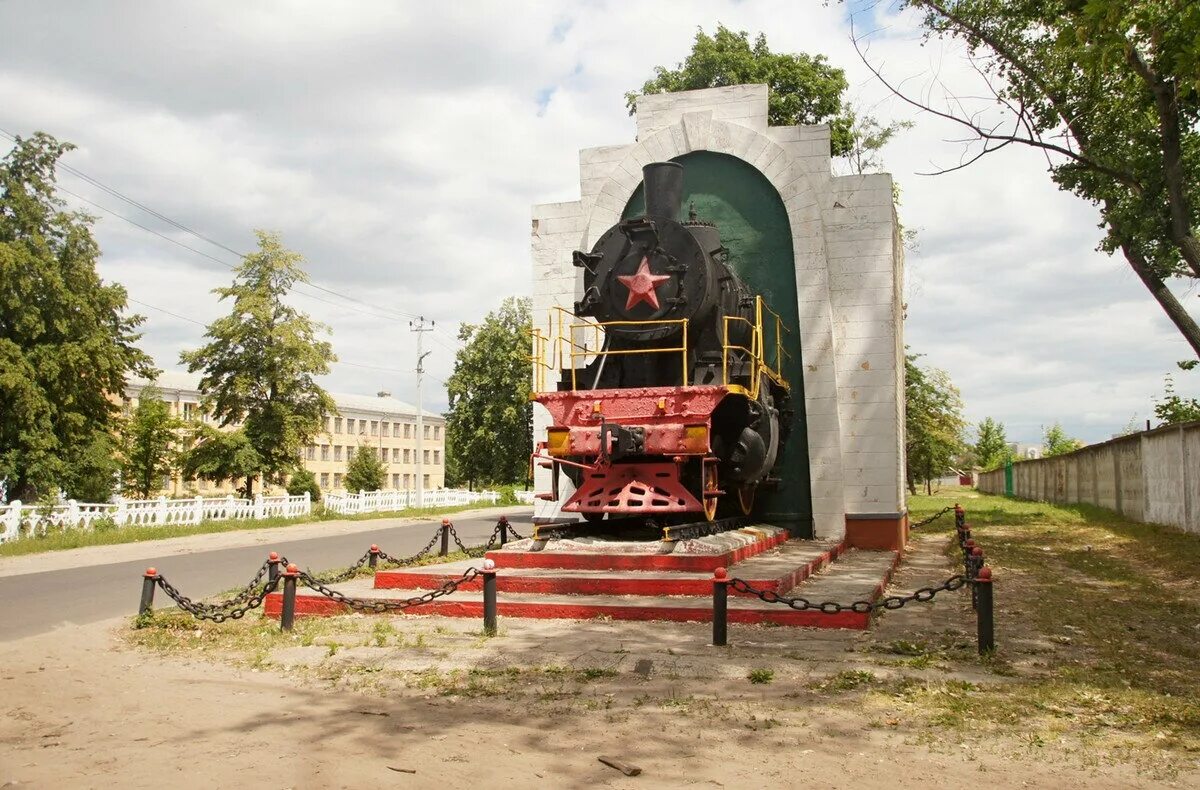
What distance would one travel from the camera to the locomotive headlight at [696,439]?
10.8 m

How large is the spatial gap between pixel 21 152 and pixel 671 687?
31.6 meters

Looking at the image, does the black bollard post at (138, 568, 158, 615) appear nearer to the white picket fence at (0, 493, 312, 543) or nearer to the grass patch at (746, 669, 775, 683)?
the grass patch at (746, 669, 775, 683)

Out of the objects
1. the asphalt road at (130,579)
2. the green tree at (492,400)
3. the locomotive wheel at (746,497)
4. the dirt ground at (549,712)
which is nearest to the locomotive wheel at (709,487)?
the locomotive wheel at (746,497)

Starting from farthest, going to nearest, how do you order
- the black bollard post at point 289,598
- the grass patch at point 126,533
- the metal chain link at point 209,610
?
1. the grass patch at point 126,533
2. the metal chain link at point 209,610
3. the black bollard post at point 289,598

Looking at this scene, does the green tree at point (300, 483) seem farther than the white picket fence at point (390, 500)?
Yes

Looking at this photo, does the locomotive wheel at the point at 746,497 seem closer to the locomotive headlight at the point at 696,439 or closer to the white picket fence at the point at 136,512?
the locomotive headlight at the point at 696,439

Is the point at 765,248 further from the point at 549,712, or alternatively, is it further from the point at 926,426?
the point at 926,426

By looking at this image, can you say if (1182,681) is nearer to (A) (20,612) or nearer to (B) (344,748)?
(B) (344,748)

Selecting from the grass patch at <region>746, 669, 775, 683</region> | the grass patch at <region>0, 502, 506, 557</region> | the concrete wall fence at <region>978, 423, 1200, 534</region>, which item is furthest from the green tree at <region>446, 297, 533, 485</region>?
the grass patch at <region>746, 669, 775, 683</region>

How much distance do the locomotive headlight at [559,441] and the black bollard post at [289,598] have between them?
3.40 meters

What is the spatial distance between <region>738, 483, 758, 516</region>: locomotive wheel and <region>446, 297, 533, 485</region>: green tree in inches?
1552

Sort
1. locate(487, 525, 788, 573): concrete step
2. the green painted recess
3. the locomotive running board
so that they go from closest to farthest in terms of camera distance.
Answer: locate(487, 525, 788, 573): concrete step → the locomotive running board → the green painted recess

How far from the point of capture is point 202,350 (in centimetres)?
3553

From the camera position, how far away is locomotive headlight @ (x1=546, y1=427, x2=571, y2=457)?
11203mm
